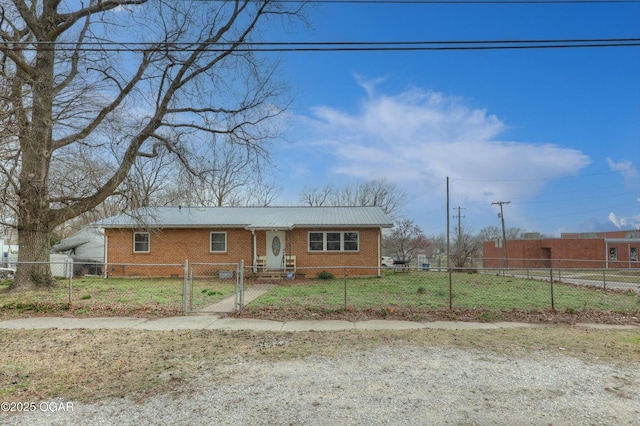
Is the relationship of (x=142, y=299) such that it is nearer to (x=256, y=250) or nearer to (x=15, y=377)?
(x=15, y=377)

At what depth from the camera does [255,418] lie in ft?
12.5

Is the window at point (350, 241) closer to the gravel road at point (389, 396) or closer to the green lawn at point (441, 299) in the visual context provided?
the green lawn at point (441, 299)

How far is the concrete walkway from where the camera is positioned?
7.87 metres

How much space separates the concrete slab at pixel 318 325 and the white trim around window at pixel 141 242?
15.0m

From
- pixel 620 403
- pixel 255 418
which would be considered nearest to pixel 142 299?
pixel 255 418

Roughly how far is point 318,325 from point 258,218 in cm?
1353

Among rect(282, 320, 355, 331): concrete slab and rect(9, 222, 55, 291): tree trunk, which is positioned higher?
rect(9, 222, 55, 291): tree trunk

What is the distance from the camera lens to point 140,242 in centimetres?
2080

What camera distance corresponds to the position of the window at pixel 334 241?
19.9m

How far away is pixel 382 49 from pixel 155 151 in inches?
395

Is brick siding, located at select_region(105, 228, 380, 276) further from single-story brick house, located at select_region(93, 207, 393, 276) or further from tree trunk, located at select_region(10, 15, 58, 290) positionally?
tree trunk, located at select_region(10, 15, 58, 290)

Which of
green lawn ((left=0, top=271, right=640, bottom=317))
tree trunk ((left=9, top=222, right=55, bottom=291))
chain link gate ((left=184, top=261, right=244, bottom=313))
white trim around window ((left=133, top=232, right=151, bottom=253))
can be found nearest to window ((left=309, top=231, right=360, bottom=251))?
chain link gate ((left=184, top=261, right=244, bottom=313))

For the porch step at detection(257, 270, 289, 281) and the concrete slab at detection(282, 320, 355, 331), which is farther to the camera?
the porch step at detection(257, 270, 289, 281)

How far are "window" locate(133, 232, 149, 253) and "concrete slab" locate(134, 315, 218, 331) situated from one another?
13.3m
